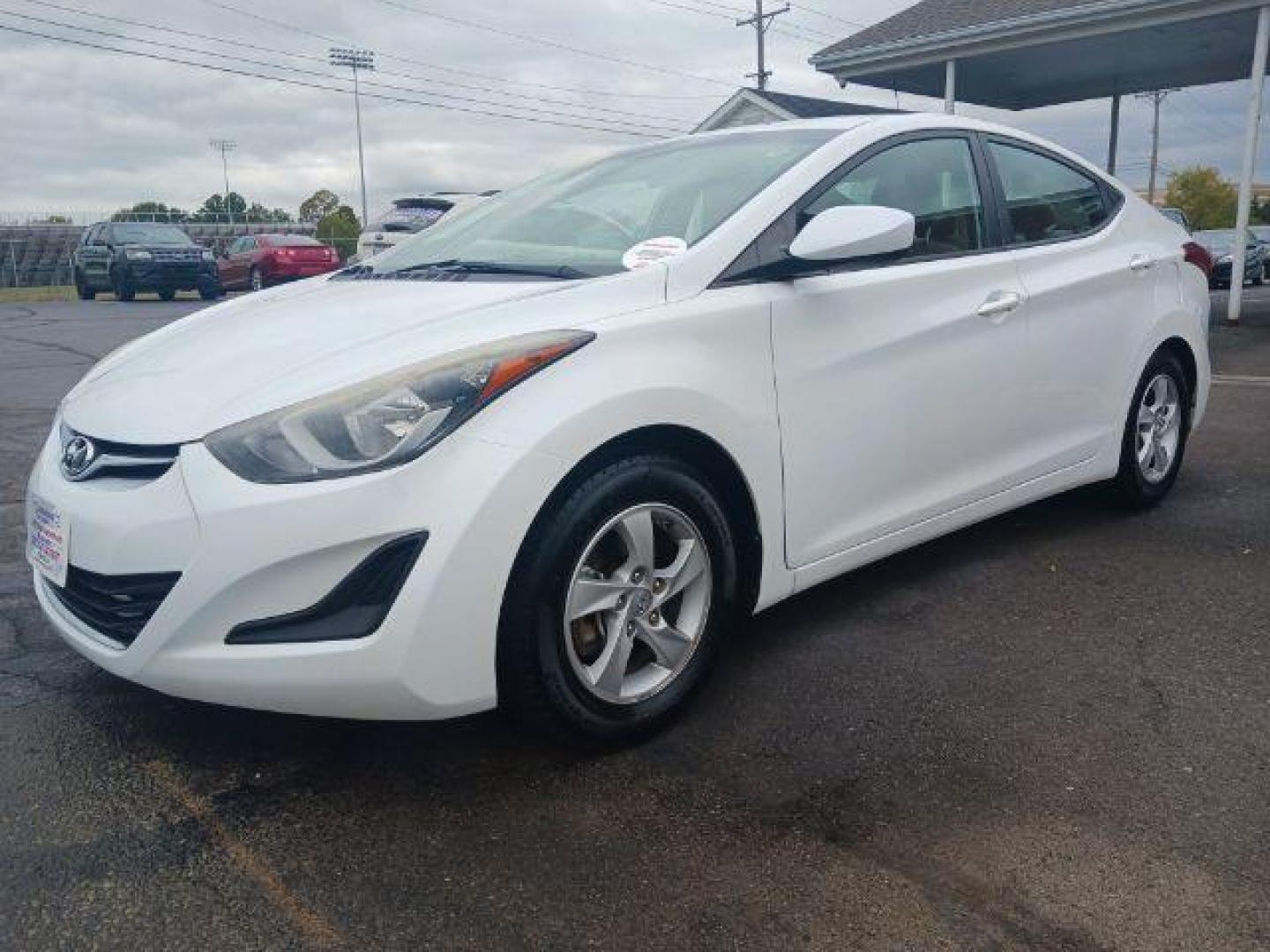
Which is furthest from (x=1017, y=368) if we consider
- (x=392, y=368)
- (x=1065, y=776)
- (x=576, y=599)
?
(x=392, y=368)

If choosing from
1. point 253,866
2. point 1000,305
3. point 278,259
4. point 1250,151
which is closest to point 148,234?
point 278,259

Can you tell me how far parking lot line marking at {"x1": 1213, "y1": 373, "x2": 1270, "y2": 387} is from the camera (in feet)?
27.7

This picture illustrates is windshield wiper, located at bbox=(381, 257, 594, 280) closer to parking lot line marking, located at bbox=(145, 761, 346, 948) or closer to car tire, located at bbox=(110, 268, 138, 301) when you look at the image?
parking lot line marking, located at bbox=(145, 761, 346, 948)

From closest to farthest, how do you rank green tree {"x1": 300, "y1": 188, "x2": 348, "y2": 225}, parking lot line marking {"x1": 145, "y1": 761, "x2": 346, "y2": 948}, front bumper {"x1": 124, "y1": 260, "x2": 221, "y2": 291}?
parking lot line marking {"x1": 145, "y1": 761, "x2": 346, "y2": 948}
front bumper {"x1": 124, "y1": 260, "x2": 221, "y2": 291}
green tree {"x1": 300, "y1": 188, "x2": 348, "y2": 225}

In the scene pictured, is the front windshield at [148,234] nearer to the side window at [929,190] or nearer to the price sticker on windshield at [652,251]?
the side window at [929,190]

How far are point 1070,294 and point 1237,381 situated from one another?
5648 millimetres

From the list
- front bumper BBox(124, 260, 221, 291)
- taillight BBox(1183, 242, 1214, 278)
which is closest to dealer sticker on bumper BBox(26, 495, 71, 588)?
taillight BBox(1183, 242, 1214, 278)

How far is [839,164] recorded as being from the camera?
3232 millimetres

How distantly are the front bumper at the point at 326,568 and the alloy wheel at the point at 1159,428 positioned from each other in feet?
10.2

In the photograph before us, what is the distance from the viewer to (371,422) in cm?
230

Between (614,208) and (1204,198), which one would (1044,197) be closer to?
(614,208)

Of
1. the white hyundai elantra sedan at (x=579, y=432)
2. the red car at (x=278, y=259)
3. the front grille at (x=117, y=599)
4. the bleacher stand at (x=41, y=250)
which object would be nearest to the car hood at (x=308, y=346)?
the white hyundai elantra sedan at (x=579, y=432)

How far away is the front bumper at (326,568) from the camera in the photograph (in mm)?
2199

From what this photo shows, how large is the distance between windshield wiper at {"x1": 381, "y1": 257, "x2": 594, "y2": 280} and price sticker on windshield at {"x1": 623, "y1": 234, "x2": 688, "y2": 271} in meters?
0.12
